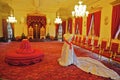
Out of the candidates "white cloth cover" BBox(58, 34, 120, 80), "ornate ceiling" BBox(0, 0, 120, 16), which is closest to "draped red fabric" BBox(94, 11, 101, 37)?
"ornate ceiling" BBox(0, 0, 120, 16)

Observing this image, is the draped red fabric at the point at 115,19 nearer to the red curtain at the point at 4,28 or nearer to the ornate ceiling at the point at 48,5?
the ornate ceiling at the point at 48,5

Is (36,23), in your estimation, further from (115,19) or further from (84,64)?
(84,64)

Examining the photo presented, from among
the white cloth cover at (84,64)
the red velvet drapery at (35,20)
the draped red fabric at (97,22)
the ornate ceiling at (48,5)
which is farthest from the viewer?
the red velvet drapery at (35,20)

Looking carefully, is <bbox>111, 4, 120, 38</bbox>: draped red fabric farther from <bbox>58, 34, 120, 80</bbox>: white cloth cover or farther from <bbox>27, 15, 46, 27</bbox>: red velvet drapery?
<bbox>27, 15, 46, 27</bbox>: red velvet drapery

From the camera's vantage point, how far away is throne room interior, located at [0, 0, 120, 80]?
4465 mm

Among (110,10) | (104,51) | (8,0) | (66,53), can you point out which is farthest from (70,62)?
(8,0)

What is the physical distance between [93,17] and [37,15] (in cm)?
770

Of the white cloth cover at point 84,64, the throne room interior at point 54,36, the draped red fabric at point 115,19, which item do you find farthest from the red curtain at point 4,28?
the draped red fabric at point 115,19

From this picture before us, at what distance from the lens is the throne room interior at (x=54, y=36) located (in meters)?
4.46

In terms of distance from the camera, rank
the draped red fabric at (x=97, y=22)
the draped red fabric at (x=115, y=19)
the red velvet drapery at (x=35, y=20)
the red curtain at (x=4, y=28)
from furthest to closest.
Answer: the red curtain at (x=4, y=28) < the red velvet drapery at (x=35, y=20) < the draped red fabric at (x=97, y=22) < the draped red fabric at (x=115, y=19)

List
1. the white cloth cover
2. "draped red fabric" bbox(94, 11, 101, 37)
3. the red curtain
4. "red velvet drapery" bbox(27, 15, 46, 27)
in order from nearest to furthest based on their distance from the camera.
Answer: the white cloth cover < "draped red fabric" bbox(94, 11, 101, 37) < "red velvet drapery" bbox(27, 15, 46, 27) < the red curtain

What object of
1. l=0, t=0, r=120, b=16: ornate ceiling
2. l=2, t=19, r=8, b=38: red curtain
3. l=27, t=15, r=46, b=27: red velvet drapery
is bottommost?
l=2, t=19, r=8, b=38: red curtain

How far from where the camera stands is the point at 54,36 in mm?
15859

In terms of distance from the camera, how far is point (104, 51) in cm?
641
